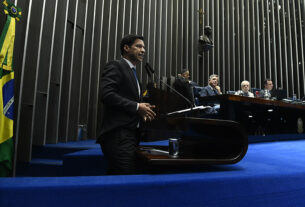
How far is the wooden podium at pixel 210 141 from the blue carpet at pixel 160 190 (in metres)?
0.11

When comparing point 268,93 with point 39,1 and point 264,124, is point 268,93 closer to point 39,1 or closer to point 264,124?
point 264,124

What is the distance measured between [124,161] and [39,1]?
2.65 metres

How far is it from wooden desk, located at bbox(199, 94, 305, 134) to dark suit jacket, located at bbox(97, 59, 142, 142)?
57.8 inches

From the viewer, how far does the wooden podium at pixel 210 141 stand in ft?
2.61

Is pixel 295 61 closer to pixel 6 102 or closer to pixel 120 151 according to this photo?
pixel 120 151

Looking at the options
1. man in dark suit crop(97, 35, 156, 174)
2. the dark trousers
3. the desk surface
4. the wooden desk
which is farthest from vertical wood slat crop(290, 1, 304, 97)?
the dark trousers

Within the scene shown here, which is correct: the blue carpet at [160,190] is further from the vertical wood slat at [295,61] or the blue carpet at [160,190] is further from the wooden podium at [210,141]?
the vertical wood slat at [295,61]

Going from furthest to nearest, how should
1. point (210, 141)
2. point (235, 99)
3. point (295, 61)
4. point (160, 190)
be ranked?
point (295, 61) → point (235, 99) → point (210, 141) → point (160, 190)

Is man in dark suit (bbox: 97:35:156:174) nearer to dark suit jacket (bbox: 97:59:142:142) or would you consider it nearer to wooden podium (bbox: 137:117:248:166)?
dark suit jacket (bbox: 97:59:142:142)

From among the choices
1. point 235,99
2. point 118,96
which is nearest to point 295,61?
point 235,99

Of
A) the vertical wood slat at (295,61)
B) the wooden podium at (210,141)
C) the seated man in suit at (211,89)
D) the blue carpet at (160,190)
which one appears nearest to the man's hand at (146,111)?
the wooden podium at (210,141)

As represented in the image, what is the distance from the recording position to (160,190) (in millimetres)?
615

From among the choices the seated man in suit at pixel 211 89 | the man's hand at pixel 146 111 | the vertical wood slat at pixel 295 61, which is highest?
the vertical wood slat at pixel 295 61

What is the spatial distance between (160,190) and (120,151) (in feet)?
1.63
